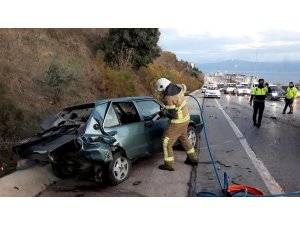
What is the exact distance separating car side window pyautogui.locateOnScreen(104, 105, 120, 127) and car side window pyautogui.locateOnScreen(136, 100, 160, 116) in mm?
791

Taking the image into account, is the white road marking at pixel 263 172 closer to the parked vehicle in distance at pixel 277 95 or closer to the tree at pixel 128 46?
the tree at pixel 128 46

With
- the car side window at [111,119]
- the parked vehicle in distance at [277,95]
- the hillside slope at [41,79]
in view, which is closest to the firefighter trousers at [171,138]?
the car side window at [111,119]

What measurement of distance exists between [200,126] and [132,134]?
272 centimetres

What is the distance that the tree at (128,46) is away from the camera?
20.2 m

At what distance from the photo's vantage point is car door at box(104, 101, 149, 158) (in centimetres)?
584

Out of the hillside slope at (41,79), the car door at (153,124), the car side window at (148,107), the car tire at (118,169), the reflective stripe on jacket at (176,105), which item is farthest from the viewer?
the hillside slope at (41,79)

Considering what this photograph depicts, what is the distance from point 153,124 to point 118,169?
1.42 m

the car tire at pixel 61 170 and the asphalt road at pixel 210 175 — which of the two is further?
the car tire at pixel 61 170

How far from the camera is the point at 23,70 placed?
40.0 ft

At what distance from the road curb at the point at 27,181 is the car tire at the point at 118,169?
1.22 m

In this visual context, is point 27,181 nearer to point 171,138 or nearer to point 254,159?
point 171,138

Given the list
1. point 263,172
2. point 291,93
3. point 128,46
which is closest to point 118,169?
point 263,172

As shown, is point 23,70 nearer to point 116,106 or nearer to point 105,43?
point 116,106

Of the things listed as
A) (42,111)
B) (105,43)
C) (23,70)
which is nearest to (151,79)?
(105,43)
